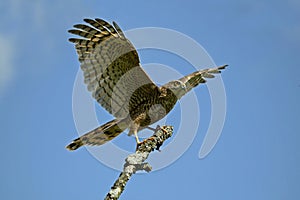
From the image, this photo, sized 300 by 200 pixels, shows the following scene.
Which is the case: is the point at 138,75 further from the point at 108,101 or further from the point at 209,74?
the point at 209,74

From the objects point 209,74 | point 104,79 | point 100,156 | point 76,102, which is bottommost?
point 100,156

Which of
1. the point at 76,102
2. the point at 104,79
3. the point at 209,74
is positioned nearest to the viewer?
the point at 76,102

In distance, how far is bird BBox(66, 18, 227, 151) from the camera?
22.6ft

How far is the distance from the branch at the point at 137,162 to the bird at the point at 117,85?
1536 mm

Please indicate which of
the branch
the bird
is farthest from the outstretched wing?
the branch

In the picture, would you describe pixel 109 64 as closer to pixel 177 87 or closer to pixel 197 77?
pixel 177 87

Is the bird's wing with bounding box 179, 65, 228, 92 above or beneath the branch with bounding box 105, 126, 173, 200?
above

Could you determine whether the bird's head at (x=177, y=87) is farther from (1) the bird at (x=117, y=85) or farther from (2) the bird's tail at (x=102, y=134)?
(2) the bird's tail at (x=102, y=134)

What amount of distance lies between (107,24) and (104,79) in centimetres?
81

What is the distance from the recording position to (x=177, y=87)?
25.1ft

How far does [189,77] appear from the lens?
7.97 meters

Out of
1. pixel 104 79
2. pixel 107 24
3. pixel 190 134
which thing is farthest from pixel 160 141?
pixel 107 24

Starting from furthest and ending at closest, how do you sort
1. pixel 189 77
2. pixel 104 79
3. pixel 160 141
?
pixel 189 77
pixel 104 79
pixel 160 141

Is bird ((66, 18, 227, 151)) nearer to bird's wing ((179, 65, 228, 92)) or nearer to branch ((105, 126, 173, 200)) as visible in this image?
bird's wing ((179, 65, 228, 92))
